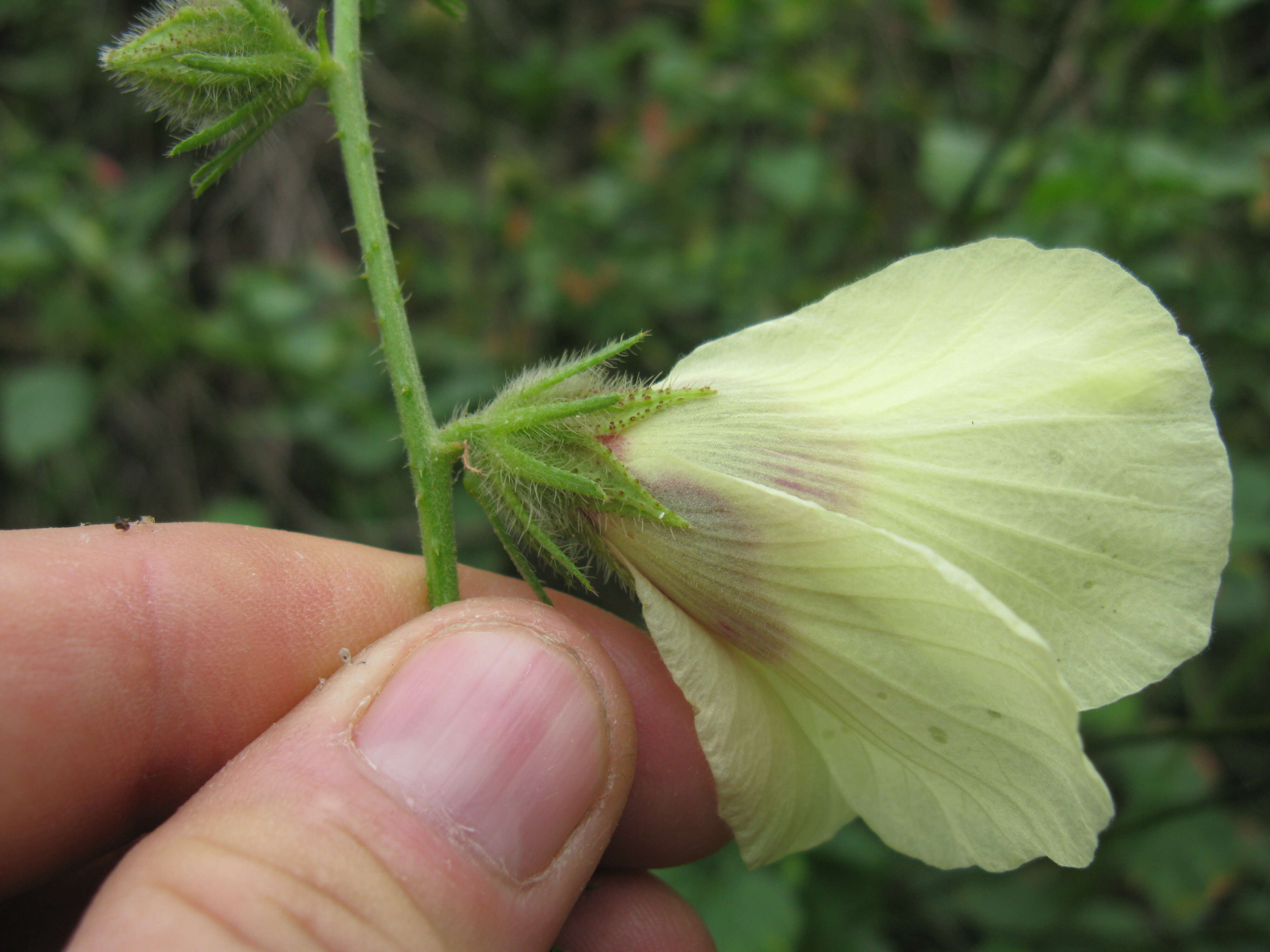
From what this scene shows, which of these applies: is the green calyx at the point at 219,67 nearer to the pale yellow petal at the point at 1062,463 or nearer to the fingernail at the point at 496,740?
the fingernail at the point at 496,740

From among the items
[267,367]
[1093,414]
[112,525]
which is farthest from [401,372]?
[267,367]

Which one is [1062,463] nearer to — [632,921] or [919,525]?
[919,525]

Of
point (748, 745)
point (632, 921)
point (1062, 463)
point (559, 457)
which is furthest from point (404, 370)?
point (632, 921)

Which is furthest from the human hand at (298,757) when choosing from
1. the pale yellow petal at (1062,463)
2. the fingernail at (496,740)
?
the pale yellow petal at (1062,463)

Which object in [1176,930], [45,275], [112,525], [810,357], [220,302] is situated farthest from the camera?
[220,302]

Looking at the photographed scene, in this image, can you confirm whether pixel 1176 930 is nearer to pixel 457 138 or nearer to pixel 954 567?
pixel 954 567

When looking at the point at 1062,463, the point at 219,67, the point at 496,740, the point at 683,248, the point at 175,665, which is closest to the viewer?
the point at 1062,463
